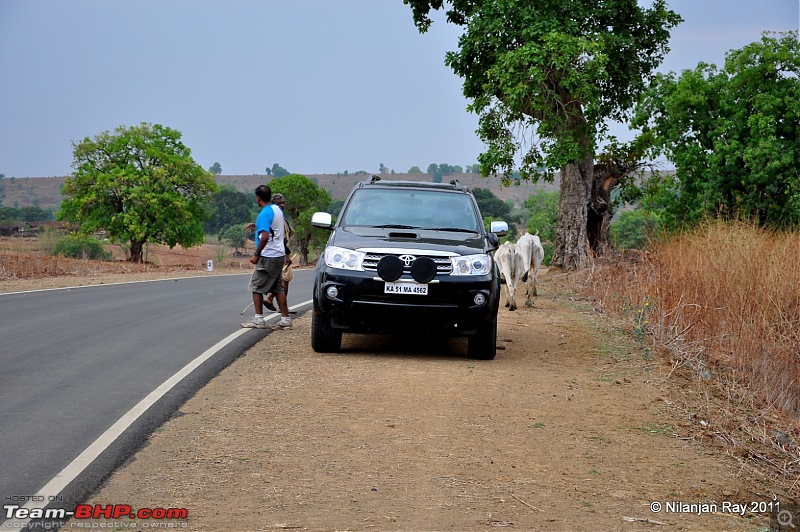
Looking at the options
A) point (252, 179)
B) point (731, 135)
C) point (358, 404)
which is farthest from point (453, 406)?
point (252, 179)

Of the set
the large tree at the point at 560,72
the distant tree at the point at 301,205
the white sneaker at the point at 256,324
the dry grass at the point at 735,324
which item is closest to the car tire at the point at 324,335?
the white sneaker at the point at 256,324

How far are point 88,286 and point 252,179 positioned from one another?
149 meters

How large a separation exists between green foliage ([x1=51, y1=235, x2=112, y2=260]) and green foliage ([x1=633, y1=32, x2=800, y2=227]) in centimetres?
3739

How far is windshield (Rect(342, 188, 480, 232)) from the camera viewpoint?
12.0 m

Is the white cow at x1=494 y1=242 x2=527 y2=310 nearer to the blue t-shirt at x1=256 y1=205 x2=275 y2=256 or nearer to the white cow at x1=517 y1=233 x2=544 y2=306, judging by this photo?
the white cow at x1=517 y1=233 x2=544 y2=306

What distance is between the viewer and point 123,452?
6.57 metres

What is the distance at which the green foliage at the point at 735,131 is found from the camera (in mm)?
25734

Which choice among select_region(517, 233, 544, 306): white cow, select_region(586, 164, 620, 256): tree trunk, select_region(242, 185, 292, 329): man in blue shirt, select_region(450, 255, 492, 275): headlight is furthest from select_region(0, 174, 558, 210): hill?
select_region(450, 255, 492, 275): headlight

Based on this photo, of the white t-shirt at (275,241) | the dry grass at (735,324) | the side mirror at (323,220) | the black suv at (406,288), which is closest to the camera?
the dry grass at (735,324)

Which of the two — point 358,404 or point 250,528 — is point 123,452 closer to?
point 250,528

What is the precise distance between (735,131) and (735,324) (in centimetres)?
1684

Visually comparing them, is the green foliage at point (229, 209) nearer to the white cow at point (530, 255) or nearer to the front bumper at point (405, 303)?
the white cow at point (530, 255)

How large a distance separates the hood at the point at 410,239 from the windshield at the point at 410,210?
10.9 inches

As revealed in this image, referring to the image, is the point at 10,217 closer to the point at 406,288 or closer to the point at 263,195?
the point at 263,195
